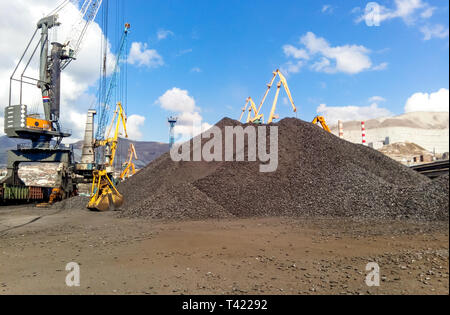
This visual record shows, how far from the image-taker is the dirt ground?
13.3ft

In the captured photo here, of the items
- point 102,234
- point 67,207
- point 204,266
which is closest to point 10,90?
point 67,207

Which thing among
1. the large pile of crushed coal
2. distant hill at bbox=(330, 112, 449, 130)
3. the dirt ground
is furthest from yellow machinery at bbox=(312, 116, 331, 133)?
distant hill at bbox=(330, 112, 449, 130)

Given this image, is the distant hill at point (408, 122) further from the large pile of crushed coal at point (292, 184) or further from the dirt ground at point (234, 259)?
the dirt ground at point (234, 259)

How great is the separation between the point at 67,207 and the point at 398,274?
75.0 ft

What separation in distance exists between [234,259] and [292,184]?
25.7 feet

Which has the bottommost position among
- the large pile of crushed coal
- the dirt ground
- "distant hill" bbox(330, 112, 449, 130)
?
the dirt ground

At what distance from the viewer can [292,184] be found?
14.2 meters

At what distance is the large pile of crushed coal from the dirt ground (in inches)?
67.0

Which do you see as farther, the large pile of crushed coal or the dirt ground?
the large pile of crushed coal

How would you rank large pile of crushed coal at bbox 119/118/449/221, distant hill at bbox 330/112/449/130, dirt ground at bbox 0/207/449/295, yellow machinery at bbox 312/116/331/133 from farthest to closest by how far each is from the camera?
distant hill at bbox 330/112/449/130 → yellow machinery at bbox 312/116/331/133 → large pile of crushed coal at bbox 119/118/449/221 → dirt ground at bbox 0/207/449/295

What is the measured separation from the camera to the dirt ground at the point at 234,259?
405 centimetres

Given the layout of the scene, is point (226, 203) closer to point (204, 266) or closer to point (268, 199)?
point (268, 199)

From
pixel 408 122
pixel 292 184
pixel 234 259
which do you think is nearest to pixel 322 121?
pixel 292 184

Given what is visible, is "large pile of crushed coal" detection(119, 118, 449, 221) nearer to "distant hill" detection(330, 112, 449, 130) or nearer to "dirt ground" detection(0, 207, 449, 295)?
"dirt ground" detection(0, 207, 449, 295)
